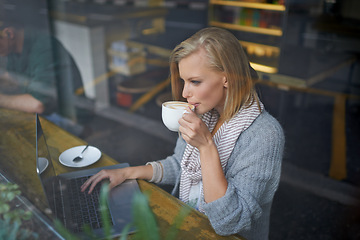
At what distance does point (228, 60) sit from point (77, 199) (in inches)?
25.8

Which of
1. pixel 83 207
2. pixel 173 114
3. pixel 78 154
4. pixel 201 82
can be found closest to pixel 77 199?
pixel 83 207

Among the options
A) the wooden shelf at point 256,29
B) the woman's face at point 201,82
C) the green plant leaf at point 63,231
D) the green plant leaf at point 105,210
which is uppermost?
the woman's face at point 201,82

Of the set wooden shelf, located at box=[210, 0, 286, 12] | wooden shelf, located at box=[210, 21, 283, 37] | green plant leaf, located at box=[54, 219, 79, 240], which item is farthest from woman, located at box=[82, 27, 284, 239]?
wooden shelf, located at box=[210, 21, 283, 37]

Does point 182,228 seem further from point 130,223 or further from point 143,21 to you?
point 143,21

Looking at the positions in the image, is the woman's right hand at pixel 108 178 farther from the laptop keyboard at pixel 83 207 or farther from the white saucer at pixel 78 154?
the white saucer at pixel 78 154

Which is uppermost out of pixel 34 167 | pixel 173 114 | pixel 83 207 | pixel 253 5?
pixel 253 5

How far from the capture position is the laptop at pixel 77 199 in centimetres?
91

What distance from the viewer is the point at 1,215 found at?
0.86m

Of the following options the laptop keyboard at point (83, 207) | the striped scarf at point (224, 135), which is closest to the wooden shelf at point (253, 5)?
the striped scarf at point (224, 135)

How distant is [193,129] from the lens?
928 millimetres

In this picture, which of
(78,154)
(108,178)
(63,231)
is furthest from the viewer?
Result: (78,154)

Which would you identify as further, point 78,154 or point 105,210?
point 78,154

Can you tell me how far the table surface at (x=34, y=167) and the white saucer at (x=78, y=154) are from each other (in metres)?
0.02

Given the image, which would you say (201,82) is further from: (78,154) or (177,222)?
(78,154)
